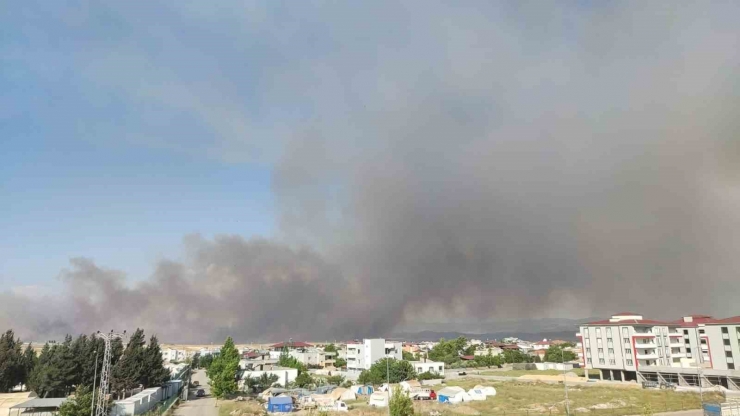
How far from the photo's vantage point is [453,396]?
55.0 metres

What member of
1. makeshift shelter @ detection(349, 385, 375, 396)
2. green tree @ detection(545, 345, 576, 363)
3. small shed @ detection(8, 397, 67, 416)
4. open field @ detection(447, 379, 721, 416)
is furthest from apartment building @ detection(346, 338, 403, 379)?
small shed @ detection(8, 397, 67, 416)

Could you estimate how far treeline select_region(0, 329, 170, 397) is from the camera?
55750 millimetres

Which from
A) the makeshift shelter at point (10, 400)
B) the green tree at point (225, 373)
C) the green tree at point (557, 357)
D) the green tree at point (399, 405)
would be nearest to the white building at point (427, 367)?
the green tree at point (225, 373)

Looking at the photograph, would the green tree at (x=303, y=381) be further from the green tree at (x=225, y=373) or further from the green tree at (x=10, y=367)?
the green tree at (x=10, y=367)

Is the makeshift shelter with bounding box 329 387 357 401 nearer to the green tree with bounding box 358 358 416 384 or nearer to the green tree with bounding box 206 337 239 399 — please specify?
the green tree with bounding box 358 358 416 384

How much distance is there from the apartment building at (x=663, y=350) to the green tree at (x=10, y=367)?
84.4 meters

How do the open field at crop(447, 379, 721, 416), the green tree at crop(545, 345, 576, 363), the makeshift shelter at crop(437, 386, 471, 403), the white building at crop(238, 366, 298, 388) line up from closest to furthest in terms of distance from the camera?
the open field at crop(447, 379, 721, 416) → the makeshift shelter at crop(437, 386, 471, 403) → the white building at crop(238, 366, 298, 388) → the green tree at crop(545, 345, 576, 363)

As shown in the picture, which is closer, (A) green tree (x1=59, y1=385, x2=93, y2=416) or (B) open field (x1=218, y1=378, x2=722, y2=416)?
(A) green tree (x1=59, y1=385, x2=93, y2=416)

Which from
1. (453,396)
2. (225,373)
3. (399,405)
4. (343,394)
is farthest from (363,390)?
(399,405)

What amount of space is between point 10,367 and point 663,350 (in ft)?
307

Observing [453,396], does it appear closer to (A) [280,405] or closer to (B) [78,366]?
(A) [280,405]

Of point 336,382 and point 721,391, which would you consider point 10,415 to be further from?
point 721,391

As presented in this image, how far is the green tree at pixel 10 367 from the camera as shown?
6044 cm

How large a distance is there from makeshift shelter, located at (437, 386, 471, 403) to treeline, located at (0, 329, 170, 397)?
3654 cm
